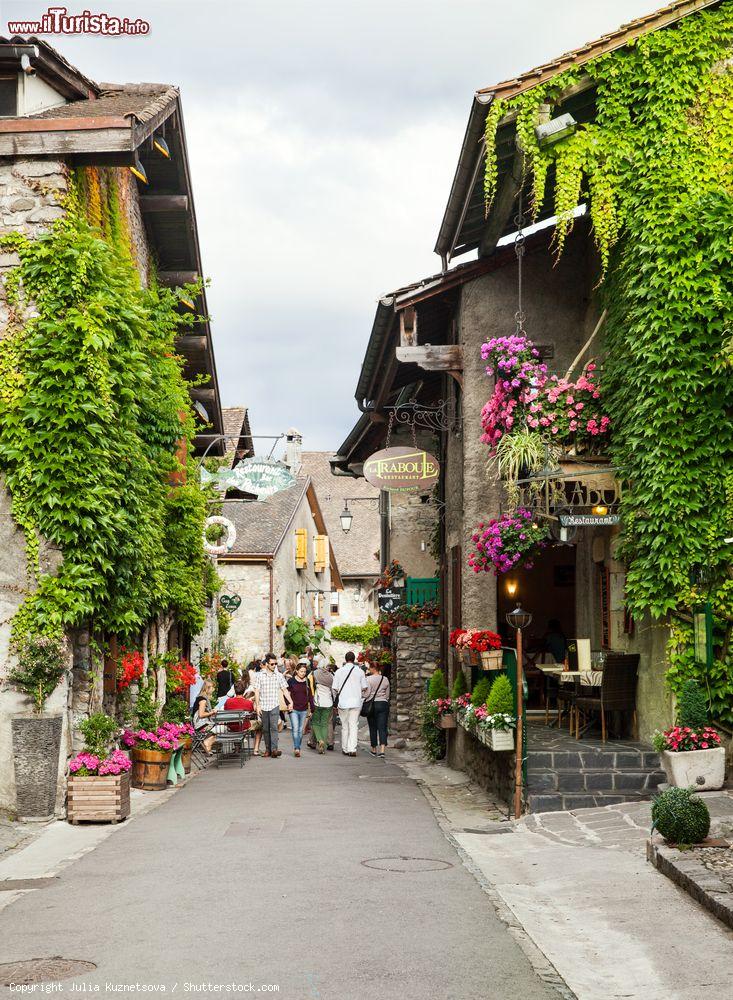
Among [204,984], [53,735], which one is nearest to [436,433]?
[53,735]

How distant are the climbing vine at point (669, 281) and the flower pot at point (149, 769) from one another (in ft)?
21.1

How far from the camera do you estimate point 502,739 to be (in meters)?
12.5

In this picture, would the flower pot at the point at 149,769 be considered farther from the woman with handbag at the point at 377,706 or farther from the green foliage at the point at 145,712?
the woman with handbag at the point at 377,706

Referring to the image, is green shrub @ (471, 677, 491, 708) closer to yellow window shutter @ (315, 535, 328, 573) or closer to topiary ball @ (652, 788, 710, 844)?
topiary ball @ (652, 788, 710, 844)

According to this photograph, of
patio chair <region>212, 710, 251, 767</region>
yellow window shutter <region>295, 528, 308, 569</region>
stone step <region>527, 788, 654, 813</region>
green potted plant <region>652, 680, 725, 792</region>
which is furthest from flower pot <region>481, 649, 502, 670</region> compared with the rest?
yellow window shutter <region>295, 528, 308, 569</region>

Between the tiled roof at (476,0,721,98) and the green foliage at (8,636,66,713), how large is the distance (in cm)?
761

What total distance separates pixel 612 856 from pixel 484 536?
5.45 metres

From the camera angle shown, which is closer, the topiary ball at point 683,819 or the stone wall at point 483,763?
the topiary ball at point 683,819

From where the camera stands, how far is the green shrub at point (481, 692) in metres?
14.4

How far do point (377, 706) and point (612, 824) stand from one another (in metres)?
9.66

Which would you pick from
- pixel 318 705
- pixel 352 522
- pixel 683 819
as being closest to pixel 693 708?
pixel 683 819

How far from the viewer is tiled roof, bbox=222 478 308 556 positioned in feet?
116

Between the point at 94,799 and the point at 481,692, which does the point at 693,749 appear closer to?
the point at 481,692

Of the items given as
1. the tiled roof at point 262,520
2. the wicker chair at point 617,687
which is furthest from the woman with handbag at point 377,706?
the tiled roof at point 262,520
